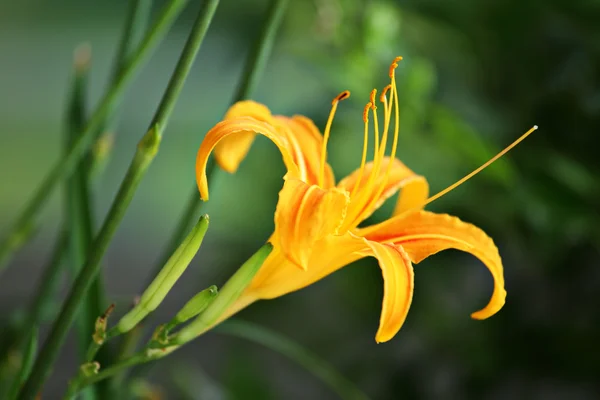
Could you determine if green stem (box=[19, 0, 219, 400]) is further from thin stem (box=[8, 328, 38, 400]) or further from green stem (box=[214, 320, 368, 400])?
green stem (box=[214, 320, 368, 400])

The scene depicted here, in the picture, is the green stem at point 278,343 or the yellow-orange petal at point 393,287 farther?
the green stem at point 278,343

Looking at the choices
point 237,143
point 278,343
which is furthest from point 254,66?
point 278,343

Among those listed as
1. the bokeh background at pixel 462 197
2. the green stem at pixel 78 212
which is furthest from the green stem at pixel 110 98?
the bokeh background at pixel 462 197

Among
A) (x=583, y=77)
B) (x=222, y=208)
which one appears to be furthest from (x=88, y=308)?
(x=222, y=208)

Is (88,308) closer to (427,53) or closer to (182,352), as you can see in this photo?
(427,53)

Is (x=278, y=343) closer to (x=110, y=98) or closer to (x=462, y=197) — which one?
(x=110, y=98)

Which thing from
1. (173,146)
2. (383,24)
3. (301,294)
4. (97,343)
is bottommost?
(97,343)

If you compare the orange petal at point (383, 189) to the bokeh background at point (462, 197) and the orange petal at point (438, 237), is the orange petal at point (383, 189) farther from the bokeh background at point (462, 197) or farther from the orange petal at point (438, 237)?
the bokeh background at point (462, 197)
